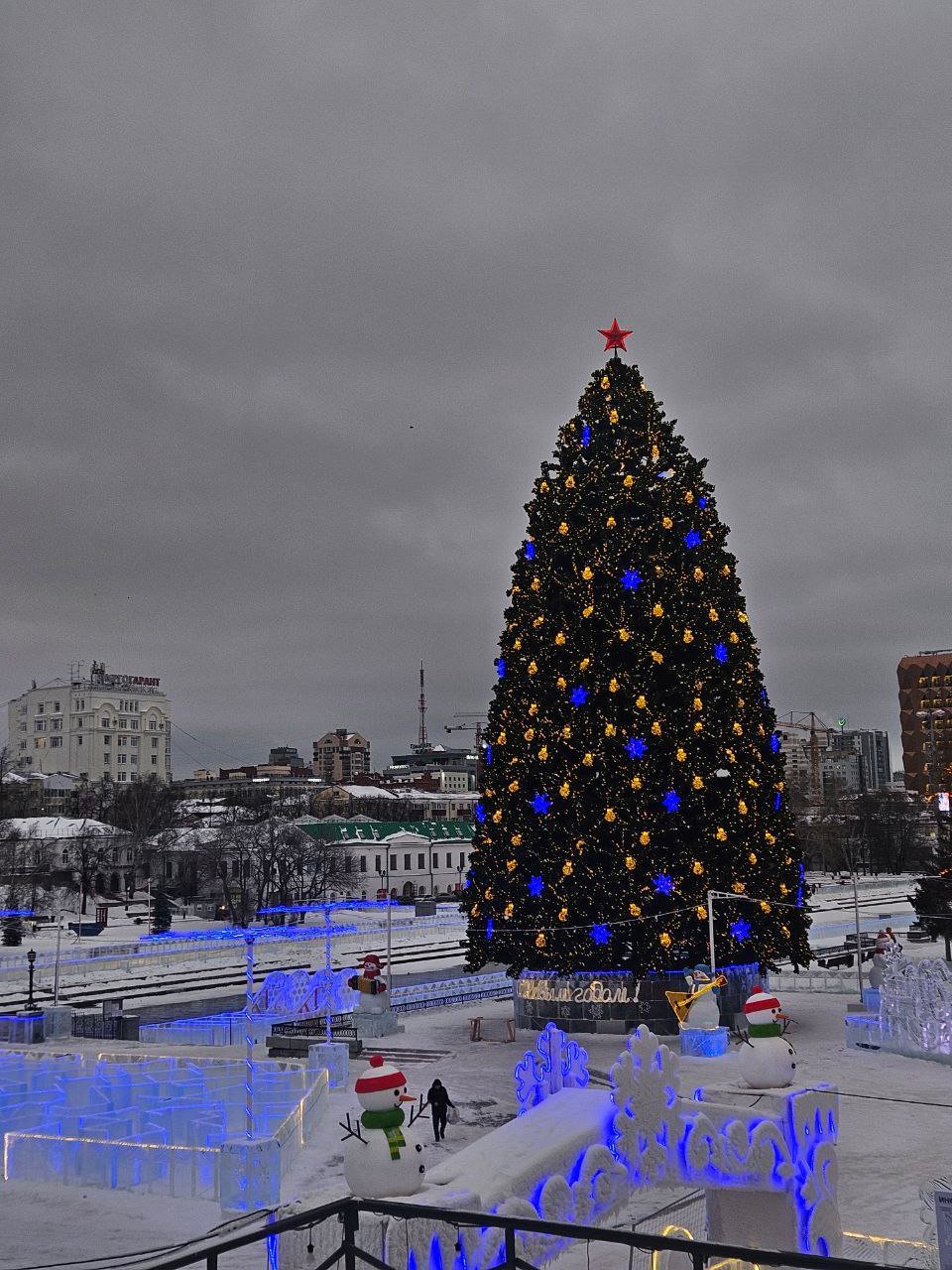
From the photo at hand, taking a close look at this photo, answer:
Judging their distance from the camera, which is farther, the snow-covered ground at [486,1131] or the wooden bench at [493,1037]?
the wooden bench at [493,1037]

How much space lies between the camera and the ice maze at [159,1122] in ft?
58.1

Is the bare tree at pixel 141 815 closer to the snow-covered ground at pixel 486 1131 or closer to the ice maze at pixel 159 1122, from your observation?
the snow-covered ground at pixel 486 1131

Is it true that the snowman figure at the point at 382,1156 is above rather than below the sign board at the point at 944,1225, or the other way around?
above

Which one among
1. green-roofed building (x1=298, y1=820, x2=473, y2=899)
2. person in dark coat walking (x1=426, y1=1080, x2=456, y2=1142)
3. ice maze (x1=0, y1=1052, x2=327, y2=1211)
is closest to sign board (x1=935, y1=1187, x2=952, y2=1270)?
ice maze (x1=0, y1=1052, x2=327, y2=1211)

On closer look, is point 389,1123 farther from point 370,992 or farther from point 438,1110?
point 370,992

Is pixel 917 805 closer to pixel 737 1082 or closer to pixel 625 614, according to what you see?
pixel 625 614

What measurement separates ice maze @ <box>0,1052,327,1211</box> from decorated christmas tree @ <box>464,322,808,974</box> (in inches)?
310

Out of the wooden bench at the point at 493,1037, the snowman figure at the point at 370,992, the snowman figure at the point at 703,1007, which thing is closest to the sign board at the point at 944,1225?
the snowman figure at the point at 703,1007

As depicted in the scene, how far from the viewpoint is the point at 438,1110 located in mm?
21062

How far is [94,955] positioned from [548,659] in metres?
35.0

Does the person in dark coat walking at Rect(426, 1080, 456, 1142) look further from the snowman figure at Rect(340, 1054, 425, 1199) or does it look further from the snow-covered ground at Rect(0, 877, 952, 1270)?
the snowman figure at Rect(340, 1054, 425, 1199)

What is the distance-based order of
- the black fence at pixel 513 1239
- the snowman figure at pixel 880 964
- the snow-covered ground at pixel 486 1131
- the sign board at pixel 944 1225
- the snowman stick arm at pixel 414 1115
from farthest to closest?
the snowman figure at pixel 880 964, the snow-covered ground at pixel 486 1131, the snowman stick arm at pixel 414 1115, the sign board at pixel 944 1225, the black fence at pixel 513 1239

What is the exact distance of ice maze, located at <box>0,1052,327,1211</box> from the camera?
17.7 meters

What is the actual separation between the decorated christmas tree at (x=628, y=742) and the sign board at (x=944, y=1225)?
16938 mm
